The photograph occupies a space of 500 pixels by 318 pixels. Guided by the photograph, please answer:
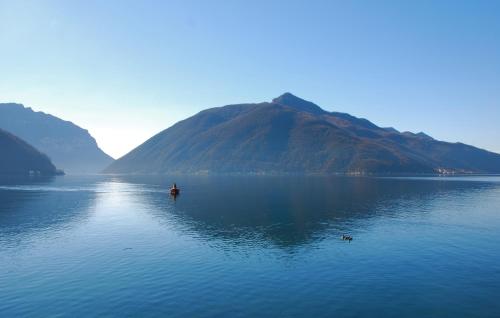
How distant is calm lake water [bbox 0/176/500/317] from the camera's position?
1715 inches

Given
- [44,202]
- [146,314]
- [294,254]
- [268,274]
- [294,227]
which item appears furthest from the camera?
[44,202]

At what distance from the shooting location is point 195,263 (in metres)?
62.0

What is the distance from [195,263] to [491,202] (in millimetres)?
148942

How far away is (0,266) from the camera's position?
193 feet

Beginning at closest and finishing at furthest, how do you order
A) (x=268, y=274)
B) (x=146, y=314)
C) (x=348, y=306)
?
(x=146, y=314) → (x=348, y=306) → (x=268, y=274)

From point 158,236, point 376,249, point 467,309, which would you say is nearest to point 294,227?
point 376,249

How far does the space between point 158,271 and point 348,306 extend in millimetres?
30508

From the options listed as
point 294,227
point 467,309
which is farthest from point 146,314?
point 294,227

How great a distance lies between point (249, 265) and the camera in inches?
2404

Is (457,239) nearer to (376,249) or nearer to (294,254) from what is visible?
(376,249)

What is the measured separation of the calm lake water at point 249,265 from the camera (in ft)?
143

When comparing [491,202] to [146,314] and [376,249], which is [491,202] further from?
[146,314]

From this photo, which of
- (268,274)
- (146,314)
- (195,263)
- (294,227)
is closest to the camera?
(146,314)

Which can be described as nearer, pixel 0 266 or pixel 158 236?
pixel 0 266
